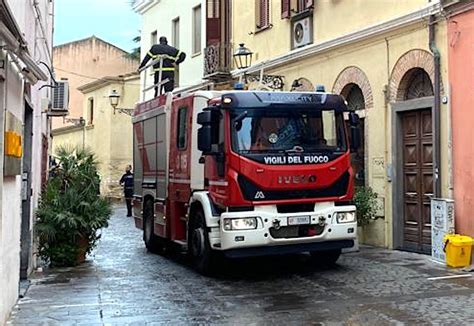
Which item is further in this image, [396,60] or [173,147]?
[396,60]

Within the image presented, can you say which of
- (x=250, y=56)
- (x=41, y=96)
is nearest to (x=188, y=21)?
(x=250, y=56)

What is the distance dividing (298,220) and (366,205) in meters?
3.68

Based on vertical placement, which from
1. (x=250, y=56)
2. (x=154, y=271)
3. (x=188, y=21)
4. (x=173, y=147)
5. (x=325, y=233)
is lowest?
(x=154, y=271)

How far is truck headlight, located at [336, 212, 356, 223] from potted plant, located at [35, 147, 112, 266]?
13.1ft

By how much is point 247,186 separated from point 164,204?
10.0 feet

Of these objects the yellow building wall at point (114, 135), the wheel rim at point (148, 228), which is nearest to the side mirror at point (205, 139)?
the wheel rim at point (148, 228)

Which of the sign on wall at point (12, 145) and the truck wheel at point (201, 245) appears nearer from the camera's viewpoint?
the sign on wall at point (12, 145)

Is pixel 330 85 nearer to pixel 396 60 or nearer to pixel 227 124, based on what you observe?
pixel 396 60

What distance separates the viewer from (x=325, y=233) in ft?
29.7

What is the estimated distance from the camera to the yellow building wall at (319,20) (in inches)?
472

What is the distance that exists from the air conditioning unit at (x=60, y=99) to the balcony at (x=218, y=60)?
18.8 feet

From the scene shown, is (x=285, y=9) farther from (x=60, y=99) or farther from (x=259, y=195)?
(x=259, y=195)

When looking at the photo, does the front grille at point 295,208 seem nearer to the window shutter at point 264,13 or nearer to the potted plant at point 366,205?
the potted plant at point 366,205

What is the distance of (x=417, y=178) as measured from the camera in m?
11.5
